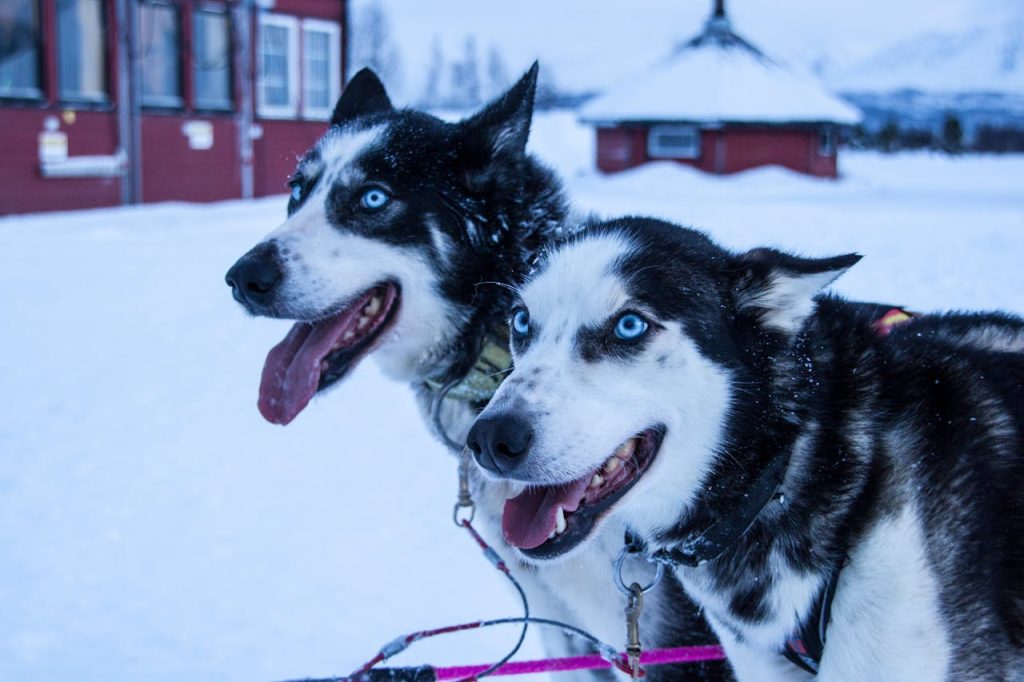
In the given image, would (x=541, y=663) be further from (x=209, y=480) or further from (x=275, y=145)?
(x=275, y=145)

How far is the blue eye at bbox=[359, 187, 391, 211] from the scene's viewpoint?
221 cm

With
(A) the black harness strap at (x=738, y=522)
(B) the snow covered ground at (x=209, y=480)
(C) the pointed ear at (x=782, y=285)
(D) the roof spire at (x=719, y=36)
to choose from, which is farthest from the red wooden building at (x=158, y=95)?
(A) the black harness strap at (x=738, y=522)

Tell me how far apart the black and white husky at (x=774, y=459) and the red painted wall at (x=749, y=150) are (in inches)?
581

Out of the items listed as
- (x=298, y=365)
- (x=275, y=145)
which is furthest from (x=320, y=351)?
(x=275, y=145)

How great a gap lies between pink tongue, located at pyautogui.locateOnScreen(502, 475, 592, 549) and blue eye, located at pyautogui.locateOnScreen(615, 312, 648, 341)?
0.75 feet

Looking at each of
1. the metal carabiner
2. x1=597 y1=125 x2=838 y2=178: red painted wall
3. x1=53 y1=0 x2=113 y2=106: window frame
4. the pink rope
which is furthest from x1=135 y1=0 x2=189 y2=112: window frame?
the metal carabiner

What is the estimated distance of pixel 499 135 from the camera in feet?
7.50

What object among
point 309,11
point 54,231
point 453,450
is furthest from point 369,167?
point 309,11

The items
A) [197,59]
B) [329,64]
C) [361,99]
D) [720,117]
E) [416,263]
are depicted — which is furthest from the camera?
[720,117]

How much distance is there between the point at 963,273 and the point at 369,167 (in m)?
4.06

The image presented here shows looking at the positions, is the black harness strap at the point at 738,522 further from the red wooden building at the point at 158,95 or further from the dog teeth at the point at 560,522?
the red wooden building at the point at 158,95

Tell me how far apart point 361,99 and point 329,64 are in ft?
34.5

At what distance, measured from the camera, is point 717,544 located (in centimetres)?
149

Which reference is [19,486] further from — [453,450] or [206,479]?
[453,450]
